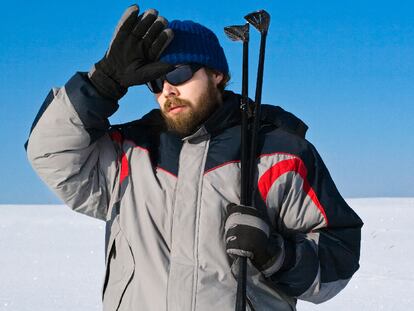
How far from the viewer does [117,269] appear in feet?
8.61

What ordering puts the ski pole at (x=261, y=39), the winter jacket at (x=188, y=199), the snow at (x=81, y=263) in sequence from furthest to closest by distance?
the snow at (x=81, y=263) → the ski pole at (x=261, y=39) → the winter jacket at (x=188, y=199)

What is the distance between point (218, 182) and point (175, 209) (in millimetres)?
197

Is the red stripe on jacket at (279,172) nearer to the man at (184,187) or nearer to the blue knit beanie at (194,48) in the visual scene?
the man at (184,187)

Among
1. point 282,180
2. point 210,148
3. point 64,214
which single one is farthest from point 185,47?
point 64,214

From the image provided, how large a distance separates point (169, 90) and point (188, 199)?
46 centimetres

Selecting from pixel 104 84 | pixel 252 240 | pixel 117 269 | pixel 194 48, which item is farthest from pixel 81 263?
pixel 252 240

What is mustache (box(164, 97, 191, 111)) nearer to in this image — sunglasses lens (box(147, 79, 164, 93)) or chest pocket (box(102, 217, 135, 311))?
sunglasses lens (box(147, 79, 164, 93))

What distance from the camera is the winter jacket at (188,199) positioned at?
251 cm

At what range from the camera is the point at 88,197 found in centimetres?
276

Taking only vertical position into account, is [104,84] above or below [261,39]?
below

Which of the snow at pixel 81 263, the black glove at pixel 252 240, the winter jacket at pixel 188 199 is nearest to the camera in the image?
the black glove at pixel 252 240

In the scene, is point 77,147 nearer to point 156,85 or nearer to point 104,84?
point 104,84

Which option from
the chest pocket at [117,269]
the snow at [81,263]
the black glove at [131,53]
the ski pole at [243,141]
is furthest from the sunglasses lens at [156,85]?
the snow at [81,263]

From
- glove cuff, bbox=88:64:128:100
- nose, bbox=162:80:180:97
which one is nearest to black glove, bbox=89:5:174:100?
glove cuff, bbox=88:64:128:100
